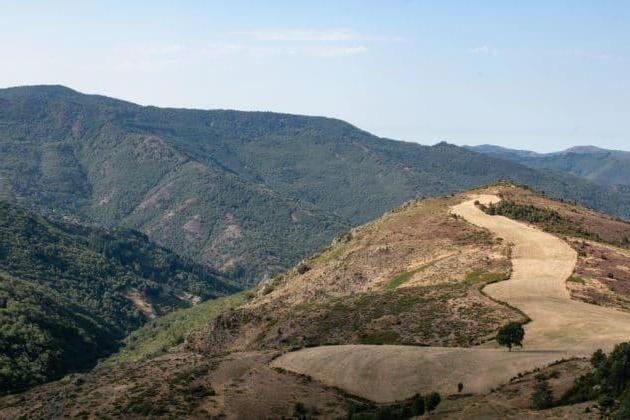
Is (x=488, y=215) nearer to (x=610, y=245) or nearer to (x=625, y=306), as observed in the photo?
(x=610, y=245)

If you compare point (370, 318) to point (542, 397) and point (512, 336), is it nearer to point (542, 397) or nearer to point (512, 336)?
point (512, 336)

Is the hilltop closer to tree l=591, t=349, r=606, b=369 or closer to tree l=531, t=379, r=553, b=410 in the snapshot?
tree l=531, t=379, r=553, b=410

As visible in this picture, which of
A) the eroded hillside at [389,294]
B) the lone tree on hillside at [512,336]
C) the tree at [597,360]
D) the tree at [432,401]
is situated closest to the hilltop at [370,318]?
the eroded hillside at [389,294]

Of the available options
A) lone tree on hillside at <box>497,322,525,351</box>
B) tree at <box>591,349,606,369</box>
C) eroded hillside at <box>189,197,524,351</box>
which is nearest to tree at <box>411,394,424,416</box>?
tree at <box>591,349,606,369</box>

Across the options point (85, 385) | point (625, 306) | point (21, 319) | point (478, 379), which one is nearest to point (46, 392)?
point (85, 385)

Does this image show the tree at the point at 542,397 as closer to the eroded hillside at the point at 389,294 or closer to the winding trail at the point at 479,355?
the winding trail at the point at 479,355

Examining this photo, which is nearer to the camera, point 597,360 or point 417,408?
point 597,360

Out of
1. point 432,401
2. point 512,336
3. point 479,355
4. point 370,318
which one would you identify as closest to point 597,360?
point 432,401
